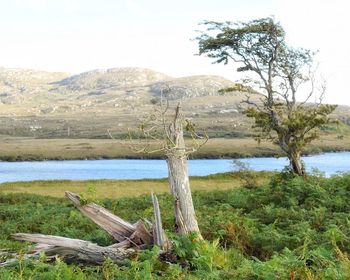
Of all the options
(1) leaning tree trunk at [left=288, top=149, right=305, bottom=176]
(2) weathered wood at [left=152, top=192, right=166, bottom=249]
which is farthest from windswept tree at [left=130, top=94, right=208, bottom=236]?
(1) leaning tree trunk at [left=288, top=149, right=305, bottom=176]

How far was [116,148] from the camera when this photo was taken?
165 metres

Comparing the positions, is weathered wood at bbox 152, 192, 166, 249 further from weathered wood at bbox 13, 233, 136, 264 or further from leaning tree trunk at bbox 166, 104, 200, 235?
leaning tree trunk at bbox 166, 104, 200, 235

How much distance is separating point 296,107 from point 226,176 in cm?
1770

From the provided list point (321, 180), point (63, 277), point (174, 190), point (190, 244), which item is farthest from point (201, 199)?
point (63, 277)

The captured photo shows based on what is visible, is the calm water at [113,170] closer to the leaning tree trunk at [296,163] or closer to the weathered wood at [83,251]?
the leaning tree trunk at [296,163]

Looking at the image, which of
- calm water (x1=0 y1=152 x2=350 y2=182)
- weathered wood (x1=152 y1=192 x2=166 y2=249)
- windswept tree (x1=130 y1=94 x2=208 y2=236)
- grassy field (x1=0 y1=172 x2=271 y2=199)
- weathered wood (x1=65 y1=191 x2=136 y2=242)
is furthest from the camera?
calm water (x1=0 y1=152 x2=350 y2=182)

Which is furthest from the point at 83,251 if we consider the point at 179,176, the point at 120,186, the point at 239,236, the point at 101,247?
the point at 120,186

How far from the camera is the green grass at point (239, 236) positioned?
424 inches

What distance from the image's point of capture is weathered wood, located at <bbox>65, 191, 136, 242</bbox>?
15367 millimetres

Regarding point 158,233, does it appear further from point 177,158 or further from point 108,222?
point 177,158

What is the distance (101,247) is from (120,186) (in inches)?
1387

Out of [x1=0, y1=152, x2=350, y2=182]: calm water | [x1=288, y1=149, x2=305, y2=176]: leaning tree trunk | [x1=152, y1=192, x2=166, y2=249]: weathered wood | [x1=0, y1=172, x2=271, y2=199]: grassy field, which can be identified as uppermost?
[x1=288, y1=149, x2=305, y2=176]: leaning tree trunk

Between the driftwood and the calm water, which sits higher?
the driftwood

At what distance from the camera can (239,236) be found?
1734cm
